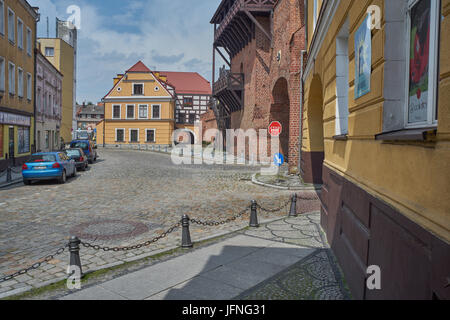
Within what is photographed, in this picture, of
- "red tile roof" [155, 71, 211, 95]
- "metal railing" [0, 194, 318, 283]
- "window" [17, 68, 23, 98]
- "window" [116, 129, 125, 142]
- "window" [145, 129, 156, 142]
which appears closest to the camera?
"metal railing" [0, 194, 318, 283]

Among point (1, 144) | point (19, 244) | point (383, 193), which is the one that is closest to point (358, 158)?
point (383, 193)

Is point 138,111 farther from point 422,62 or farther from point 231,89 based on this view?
point 422,62

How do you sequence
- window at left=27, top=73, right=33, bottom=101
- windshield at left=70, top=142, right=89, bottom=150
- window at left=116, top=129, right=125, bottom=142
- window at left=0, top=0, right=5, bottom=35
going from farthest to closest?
window at left=116, top=129, right=125, bottom=142
windshield at left=70, top=142, right=89, bottom=150
window at left=27, top=73, right=33, bottom=101
window at left=0, top=0, right=5, bottom=35

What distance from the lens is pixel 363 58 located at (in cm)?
448

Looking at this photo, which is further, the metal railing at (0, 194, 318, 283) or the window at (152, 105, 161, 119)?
the window at (152, 105, 161, 119)

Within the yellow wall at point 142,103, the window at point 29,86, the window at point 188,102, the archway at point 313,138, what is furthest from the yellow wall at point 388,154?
the window at point 188,102

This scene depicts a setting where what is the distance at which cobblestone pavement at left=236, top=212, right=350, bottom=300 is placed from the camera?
15.5ft

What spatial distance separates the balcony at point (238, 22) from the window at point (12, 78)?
15.2 metres

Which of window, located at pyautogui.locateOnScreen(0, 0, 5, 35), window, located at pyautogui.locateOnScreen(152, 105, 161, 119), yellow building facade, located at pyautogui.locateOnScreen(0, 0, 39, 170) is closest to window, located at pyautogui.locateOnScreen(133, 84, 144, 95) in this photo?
window, located at pyautogui.locateOnScreen(152, 105, 161, 119)

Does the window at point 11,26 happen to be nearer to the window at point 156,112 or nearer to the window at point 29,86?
the window at point 29,86

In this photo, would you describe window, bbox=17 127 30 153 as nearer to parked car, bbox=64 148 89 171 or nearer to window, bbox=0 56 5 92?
window, bbox=0 56 5 92

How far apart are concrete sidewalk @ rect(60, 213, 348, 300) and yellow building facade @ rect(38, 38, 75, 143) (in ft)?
139

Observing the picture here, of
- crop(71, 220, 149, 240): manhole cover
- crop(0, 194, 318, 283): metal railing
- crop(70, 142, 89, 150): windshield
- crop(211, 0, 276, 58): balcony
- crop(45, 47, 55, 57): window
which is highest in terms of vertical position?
crop(45, 47, 55, 57): window

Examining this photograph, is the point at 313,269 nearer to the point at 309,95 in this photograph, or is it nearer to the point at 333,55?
the point at 333,55
